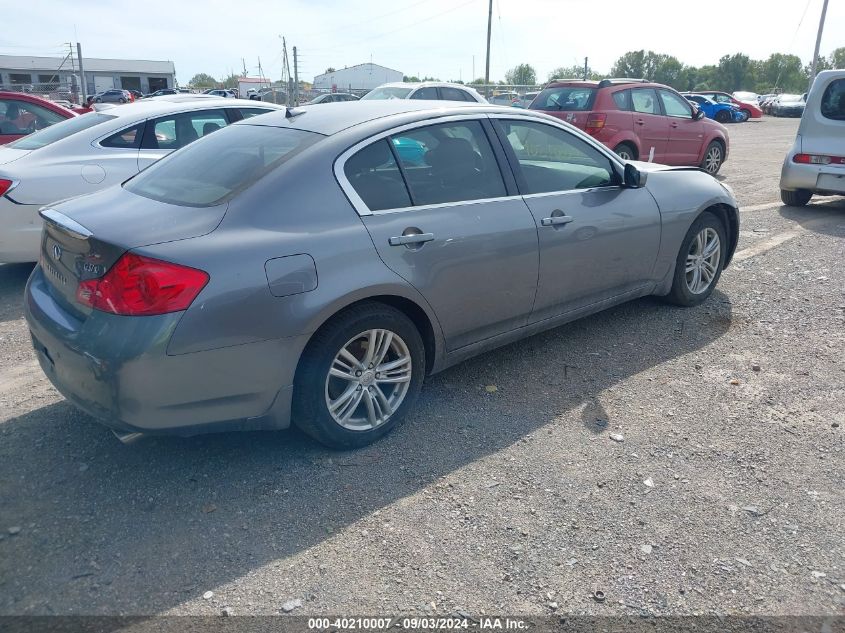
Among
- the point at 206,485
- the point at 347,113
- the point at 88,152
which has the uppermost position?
the point at 347,113

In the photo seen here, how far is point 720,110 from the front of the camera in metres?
33.6

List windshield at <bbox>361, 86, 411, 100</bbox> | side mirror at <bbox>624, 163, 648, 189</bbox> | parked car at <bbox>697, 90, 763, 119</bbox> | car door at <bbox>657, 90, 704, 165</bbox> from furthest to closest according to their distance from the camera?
parked car at <bbox>697, 90, 763, 119</bbox>, windshield at <bbox>361, 86, 411, 100</bbox>, car door at <bbox>657, 90, 704, 165</bbox>, side mirror at <bbox>624, 163, 648, 189</bbox>

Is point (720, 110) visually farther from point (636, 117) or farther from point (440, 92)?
point (636, 117)

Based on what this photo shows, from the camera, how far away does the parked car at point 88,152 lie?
5.78 meters

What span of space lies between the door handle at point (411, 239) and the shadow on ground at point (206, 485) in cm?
101

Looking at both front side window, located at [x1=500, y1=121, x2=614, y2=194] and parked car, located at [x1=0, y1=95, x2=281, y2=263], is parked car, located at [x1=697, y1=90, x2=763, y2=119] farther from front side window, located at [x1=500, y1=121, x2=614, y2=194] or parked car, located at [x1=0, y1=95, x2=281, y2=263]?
front side window, located at [x1=500, y1=121, x2=614, y2=194]

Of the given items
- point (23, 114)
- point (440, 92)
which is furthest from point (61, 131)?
point (440, 92)

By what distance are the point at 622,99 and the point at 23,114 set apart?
866 cm

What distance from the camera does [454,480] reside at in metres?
3.27

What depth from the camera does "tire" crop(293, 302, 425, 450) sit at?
3.23m

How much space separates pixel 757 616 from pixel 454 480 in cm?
135

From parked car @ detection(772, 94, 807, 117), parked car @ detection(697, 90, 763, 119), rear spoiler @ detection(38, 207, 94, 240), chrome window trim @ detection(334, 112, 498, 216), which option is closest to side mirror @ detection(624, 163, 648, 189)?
chrome window trim @ detection(334, 112, 498, 216)

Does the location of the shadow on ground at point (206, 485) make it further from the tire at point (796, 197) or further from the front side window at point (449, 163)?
the tire at point (796, 197)

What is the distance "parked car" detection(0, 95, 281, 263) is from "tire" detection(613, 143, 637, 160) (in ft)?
20.5
